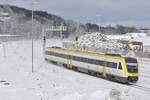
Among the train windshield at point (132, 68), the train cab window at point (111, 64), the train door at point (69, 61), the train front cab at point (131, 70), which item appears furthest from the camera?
the train door at point (69, 61)

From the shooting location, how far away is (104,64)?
44938mm

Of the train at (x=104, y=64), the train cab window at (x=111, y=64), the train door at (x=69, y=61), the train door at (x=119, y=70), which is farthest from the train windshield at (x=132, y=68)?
the train door at (x=69, y=61)

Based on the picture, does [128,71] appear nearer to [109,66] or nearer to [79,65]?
[109,66]

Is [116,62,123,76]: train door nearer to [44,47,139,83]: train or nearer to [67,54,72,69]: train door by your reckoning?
[44,47,139,83]: train

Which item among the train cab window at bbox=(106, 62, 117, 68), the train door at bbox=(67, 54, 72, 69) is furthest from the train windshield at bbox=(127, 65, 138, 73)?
the train door at bbox=(67, 54, 72, 69)

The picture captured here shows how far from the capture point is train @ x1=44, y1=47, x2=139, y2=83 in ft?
135

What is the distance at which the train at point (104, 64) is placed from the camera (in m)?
41.2

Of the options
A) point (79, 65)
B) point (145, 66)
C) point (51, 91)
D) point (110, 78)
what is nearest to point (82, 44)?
point (145, 66)

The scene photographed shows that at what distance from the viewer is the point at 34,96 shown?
102ft

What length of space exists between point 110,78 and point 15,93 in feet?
46.7

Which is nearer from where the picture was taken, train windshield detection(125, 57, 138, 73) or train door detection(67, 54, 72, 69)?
train windshield detection(125, 57, 138, 73)

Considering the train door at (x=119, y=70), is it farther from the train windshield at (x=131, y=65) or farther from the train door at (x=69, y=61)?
the train door at (x=69, y=61)

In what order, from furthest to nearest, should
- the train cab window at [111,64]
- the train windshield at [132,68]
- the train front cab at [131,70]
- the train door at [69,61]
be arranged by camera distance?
the train door at [69,61]
the train cab window at [111,64]
the train windshield at [132,68]
the train front cab at [131,70]

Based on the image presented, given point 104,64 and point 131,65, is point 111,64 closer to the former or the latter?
point 104,64
